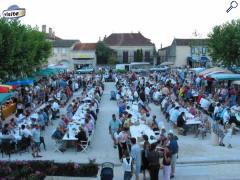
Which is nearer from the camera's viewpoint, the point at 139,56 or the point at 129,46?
the point at 139,56

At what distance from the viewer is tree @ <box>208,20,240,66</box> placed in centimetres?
3878

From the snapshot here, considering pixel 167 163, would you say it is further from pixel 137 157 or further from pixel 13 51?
pixel 13 51

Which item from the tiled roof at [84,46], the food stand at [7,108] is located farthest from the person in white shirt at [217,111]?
the tiled roof at [84,46]

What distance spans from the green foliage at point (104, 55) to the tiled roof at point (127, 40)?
228 inches

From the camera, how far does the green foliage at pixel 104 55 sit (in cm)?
8812

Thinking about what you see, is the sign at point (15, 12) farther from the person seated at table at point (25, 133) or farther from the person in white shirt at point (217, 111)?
the person seated at table at point (25, 133)

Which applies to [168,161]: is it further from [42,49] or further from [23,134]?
[42,49]

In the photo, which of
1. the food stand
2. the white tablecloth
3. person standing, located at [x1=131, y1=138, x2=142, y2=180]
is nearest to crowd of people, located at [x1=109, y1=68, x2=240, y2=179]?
person standing, located at [x1=131, y1=138, x2=142, y2=180]

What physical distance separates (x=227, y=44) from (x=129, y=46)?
5555 centimetres

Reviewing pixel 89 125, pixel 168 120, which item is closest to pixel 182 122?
pixel 168 120

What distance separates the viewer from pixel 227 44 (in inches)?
1547

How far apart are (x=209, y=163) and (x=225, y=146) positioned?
106 inches

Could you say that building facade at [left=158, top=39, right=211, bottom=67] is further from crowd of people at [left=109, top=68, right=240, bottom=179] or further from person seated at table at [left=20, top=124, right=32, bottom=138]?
person seated at table at [left=20, top=124, right=32, bottom=138]

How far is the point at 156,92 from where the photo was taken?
3297cm
